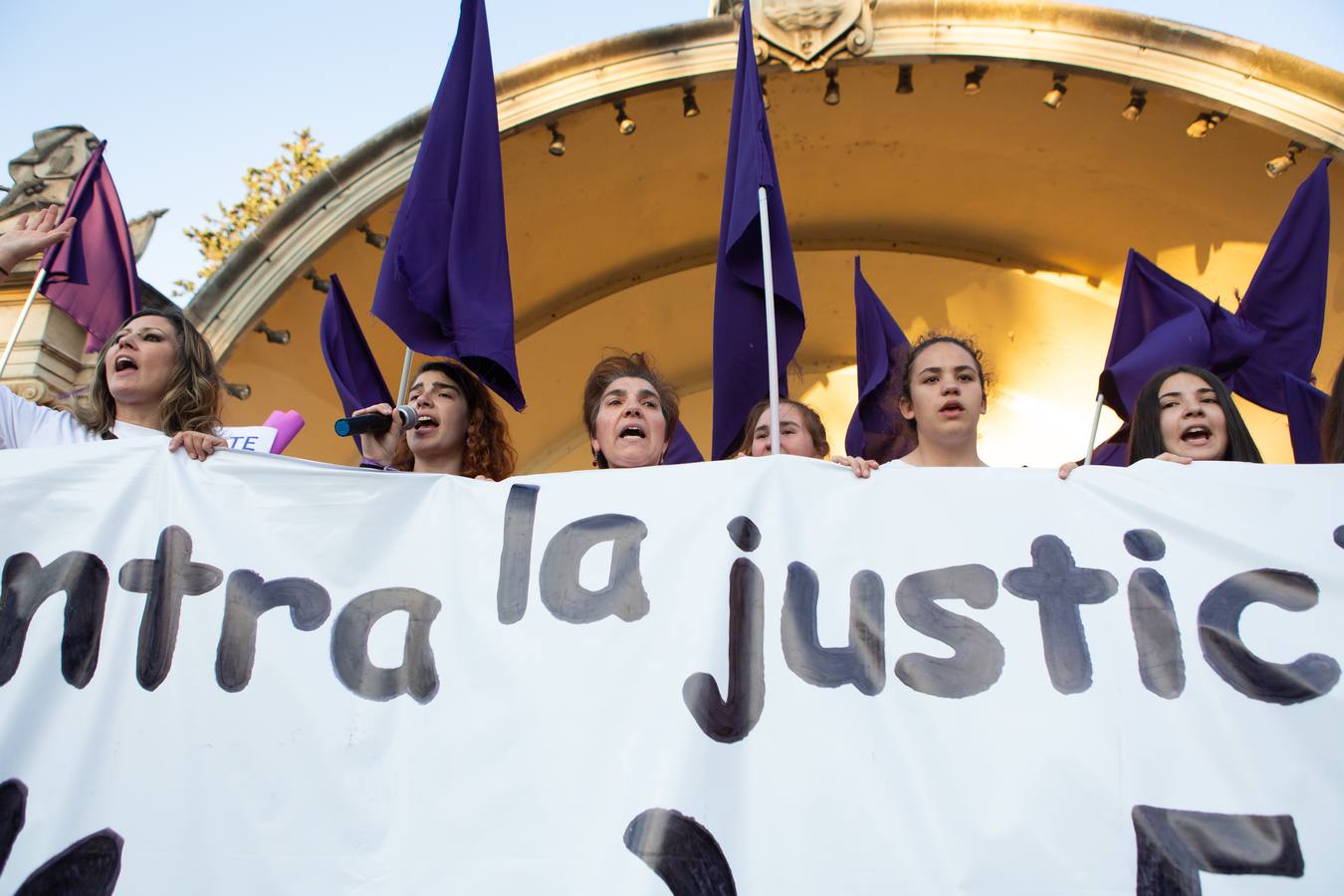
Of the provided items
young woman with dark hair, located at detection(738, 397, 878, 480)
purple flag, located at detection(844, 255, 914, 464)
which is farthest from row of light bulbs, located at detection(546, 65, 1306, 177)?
young woman with dark hair, located at detection(738, 397, 878, 480)

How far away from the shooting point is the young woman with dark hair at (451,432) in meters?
4.06

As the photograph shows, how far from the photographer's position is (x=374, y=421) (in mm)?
3453

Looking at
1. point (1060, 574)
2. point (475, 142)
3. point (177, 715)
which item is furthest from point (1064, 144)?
point (177, 715)

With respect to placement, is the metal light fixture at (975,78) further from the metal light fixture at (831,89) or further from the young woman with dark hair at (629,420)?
the young woman with dark hair at (629,420)

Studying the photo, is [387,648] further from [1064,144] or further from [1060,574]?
[1064,144]

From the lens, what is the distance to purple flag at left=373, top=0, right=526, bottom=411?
4.06 m

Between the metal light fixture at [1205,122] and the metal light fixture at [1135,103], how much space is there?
266mm

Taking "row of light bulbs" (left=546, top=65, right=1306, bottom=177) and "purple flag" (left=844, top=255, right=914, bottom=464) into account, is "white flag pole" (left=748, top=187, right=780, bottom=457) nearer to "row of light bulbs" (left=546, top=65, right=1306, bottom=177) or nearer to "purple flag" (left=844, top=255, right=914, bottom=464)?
"purple flag" (left=844, top=255, right=914, bottom=464)

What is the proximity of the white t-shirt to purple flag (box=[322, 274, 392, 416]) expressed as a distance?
2112 mm

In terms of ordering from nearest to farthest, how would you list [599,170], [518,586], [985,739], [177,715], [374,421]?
1. [985,739]
2. [177,715]
3. [518,586]
4. [374,421]
5. [599,170]

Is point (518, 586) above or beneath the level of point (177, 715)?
above

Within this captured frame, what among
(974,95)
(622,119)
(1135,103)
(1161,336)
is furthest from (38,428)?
(1135,103)

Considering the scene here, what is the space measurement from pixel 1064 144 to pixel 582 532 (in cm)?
479

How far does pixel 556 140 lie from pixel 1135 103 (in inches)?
119
